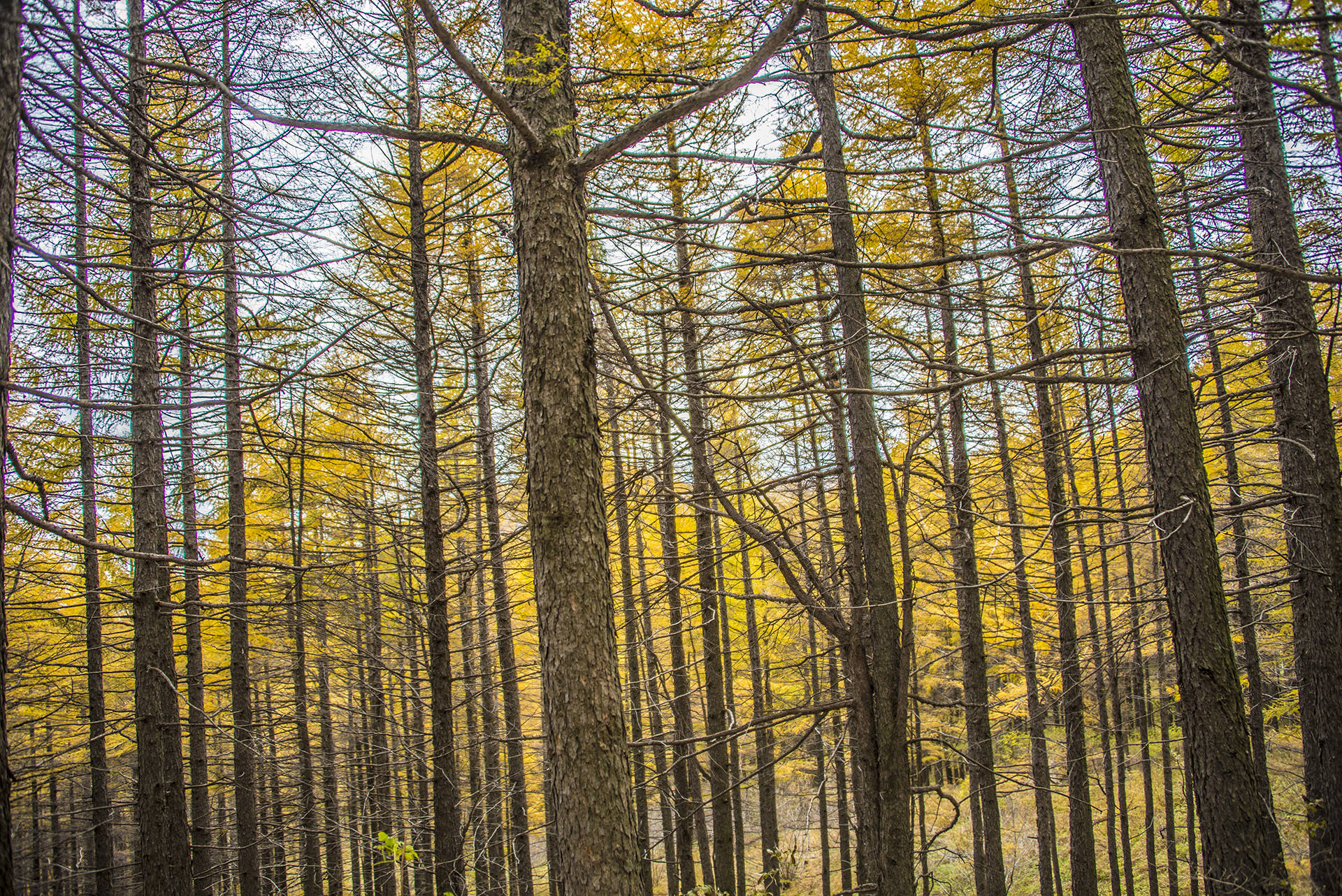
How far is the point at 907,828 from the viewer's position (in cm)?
478

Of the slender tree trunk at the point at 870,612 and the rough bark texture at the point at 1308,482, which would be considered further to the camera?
the rough bark texture at the point at 1308,482

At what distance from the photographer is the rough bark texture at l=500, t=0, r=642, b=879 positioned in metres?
2.85

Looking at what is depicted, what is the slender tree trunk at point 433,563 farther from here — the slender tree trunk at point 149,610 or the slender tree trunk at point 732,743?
the slender tree trunk at point 732,743

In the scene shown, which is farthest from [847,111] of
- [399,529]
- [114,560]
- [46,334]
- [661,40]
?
[114,560]

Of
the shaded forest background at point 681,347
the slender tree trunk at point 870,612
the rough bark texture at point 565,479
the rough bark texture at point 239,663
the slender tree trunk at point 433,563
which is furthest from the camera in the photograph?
the rough bark texture at point 239,663

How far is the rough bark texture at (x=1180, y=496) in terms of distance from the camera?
154 inches

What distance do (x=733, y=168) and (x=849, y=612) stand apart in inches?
205

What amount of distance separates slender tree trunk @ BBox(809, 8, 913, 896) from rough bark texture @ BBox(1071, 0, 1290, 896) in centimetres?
178

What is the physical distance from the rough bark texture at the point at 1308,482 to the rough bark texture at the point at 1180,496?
9.00ft

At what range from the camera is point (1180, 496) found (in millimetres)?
4223

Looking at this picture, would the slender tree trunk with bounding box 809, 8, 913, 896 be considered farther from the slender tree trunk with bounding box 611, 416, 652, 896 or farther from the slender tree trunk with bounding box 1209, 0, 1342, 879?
the slender tree trunk with bounding box 1209, 0, 1342, 879

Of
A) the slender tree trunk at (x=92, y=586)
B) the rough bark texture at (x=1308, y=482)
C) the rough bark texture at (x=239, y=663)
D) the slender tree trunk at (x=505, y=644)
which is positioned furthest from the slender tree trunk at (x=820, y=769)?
the slender tree trunk at (x=92, y=586)

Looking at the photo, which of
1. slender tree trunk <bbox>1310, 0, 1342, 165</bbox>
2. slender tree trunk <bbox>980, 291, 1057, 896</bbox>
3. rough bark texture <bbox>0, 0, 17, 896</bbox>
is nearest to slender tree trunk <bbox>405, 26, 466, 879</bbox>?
rough bark texture <bbox>0, 0, 17, 896</bbox>

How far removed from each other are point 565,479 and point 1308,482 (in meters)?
7.45
